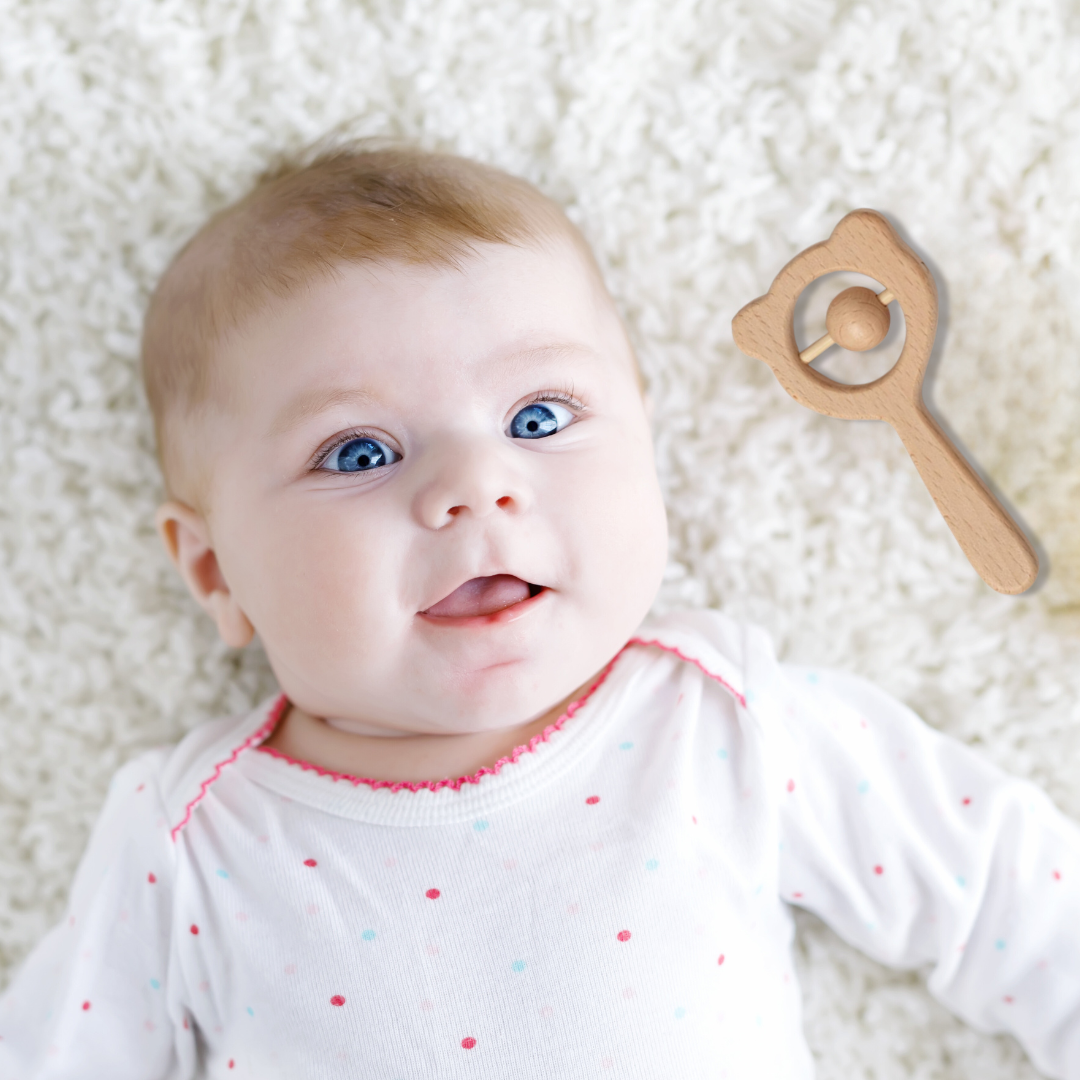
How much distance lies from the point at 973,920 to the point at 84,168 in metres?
1.15

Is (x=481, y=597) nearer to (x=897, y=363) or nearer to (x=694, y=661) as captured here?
(x=694, y=661)

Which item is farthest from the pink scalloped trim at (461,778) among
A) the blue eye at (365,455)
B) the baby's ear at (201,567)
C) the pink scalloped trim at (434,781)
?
the blue eye at (365,455)

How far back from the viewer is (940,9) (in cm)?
118

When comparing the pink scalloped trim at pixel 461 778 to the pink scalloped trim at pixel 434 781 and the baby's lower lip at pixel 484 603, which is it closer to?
the pink scalloped trim at pixel 434 781

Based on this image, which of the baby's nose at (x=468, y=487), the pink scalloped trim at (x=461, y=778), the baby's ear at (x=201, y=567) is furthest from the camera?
the baby's ear at (x=201, y=567)

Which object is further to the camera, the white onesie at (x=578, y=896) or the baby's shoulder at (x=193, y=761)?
the baby's shoulder at (x=193, y=761)

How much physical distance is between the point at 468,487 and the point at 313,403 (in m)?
0.16

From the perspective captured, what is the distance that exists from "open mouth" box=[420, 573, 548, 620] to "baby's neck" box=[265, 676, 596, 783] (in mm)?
142

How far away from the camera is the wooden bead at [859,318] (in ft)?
3.07

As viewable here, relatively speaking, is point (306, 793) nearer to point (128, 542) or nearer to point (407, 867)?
point (407, 867)

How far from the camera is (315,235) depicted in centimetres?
103

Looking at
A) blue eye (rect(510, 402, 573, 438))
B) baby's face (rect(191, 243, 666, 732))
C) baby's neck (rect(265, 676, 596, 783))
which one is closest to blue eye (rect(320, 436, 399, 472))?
baby's face (rect(191, 243, 666, 732))

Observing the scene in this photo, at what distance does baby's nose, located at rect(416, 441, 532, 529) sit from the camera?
92cm

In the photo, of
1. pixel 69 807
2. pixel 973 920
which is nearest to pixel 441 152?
pixel 69 807
